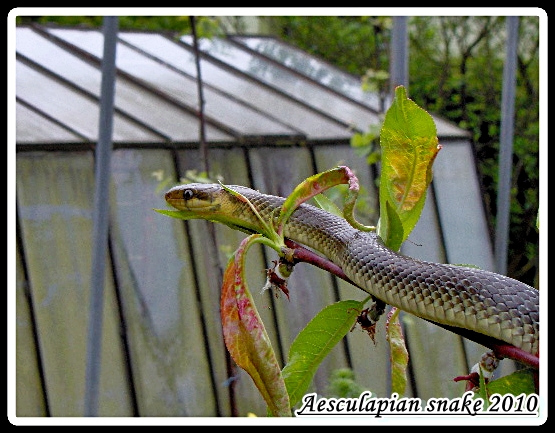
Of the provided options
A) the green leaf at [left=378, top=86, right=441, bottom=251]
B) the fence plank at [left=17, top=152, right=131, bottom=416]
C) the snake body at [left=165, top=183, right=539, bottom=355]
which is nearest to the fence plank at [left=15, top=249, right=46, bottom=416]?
the fence plank at [left=17, top=152, right=131, bottom=416]

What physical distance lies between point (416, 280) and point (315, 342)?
0.22 ft

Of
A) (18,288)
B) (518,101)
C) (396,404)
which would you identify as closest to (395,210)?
(396,404)

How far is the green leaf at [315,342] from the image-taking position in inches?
17.5

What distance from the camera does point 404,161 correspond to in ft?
1.47

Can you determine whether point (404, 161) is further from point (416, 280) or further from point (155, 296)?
point (155, 296)

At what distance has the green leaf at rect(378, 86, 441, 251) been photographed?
0.43 m

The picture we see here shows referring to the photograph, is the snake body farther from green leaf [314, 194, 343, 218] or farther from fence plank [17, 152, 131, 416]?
fence plank [17, 152, 131, 416]

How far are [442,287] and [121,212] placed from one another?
207 cm

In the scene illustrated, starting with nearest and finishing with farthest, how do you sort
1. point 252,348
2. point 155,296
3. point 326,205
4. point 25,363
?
point 252,348, point 326,205, point 25,363, point 155,296

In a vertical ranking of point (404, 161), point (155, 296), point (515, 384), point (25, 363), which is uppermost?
point (155, 296)

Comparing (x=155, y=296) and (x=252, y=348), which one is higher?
(x=155, y=296)

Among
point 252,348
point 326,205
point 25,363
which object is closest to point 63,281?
point 25,363

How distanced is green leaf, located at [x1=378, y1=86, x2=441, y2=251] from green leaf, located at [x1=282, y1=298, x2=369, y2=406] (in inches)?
1.7

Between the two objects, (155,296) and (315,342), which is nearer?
(315,342)
